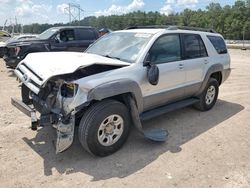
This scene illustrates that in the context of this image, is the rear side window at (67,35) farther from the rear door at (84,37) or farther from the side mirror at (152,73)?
the side mirror at (152,73)

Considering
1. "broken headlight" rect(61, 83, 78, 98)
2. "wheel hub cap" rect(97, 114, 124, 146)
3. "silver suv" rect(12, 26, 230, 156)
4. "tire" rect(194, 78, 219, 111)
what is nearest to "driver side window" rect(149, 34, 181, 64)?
"silver suv" rect(12, 26, 230, 156)

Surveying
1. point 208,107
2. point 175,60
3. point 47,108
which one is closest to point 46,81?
point 47,108

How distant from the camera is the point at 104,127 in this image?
4086 millimetres

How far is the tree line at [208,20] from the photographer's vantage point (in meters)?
74.1

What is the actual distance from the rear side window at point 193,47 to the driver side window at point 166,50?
0.22 metres

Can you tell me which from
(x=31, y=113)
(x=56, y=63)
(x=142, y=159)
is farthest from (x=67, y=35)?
(x=142, y=159)

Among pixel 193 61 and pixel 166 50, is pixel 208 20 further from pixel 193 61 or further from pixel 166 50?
pixel 166 50

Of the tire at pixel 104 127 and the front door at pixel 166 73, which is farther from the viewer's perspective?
the front door at pixel 166 73

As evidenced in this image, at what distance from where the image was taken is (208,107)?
6.51 metres

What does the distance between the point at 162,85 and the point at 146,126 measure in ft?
2.92

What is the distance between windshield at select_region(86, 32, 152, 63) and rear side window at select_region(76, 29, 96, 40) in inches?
241

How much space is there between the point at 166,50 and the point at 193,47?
1023mm

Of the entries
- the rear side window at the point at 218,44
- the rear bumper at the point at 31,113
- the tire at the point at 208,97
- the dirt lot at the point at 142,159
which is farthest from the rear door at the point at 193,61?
the rear bumper at the point at 31,113

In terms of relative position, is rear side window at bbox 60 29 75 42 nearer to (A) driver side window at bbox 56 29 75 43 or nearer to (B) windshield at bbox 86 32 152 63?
(A) driver side window at bbox 56 29 75 43
